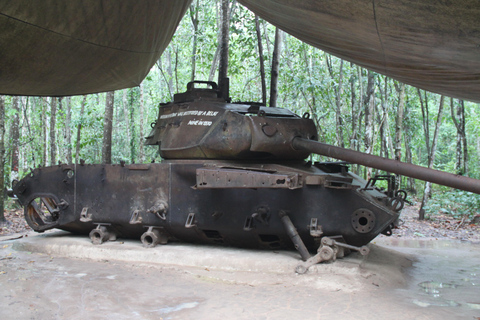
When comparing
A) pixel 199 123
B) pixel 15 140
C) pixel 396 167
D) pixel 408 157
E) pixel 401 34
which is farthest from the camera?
pixel 408 157

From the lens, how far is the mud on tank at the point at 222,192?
654 centimetres

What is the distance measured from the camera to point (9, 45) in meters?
3.40

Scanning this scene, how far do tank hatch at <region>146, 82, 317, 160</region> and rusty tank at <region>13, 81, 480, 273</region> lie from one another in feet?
0.05

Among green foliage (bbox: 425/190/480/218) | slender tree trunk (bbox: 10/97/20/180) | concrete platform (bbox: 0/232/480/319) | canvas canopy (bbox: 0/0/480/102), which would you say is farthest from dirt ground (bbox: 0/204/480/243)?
canvas canopy (bbox: 0/0/480/102)

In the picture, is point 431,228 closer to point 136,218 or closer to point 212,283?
point 212,283

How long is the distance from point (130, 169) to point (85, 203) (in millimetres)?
1066

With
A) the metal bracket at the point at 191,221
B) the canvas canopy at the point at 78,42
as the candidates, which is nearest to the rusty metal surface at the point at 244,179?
the metal bracket at the point at 191,221

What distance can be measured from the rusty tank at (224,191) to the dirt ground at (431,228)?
274 cm

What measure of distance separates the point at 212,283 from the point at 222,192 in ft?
4.98

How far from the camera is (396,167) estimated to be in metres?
5.46

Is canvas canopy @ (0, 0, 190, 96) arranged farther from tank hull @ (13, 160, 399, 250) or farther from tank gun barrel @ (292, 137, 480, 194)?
tank gun barrel @ (292, 137, 480, 194)

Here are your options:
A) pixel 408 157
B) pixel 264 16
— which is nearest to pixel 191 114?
pixel 264 16

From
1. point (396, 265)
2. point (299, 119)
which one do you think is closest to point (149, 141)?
point (299, 119)

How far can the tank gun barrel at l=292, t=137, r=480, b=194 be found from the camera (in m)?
4.47
